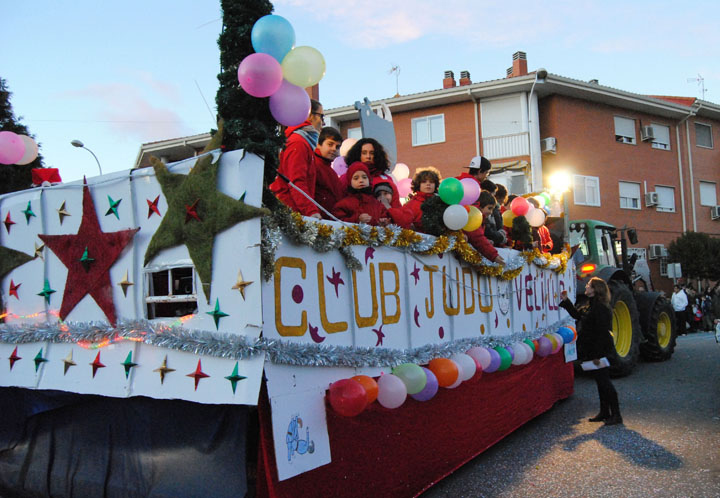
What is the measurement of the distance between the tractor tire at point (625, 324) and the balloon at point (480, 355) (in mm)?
4981

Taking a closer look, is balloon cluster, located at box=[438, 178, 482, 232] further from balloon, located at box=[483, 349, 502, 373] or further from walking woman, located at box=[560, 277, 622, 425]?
walking woman, located at box=[560, 277, 622, 425]

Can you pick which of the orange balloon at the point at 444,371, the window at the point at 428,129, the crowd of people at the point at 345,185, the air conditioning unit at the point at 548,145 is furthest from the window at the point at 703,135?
the orange balloon at the point at 444,371

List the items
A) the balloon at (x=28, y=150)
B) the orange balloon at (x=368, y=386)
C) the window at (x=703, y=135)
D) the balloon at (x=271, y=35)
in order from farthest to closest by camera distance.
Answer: the window at (x=703, y=135), the balloon at (x=28, y=150), the orange balloon at (x=368, y=386), the balloon at (x=271, y=35)

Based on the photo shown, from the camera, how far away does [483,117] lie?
21.6 metres

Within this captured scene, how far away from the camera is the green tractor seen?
8.99 meters

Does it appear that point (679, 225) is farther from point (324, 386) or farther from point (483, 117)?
point (324, 386)

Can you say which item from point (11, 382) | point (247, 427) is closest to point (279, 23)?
point (247, 427)

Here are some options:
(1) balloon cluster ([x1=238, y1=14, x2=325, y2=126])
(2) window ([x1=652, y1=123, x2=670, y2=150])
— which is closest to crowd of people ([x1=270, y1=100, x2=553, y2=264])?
(1) balloon cluster ([x1=238, y1=14, x2=325, y2=126])

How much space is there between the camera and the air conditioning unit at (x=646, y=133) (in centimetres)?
2330

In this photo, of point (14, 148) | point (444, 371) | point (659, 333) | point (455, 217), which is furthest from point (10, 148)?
point (659, 333)

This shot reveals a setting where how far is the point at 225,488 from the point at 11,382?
178cm

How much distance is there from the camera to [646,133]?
23344mm

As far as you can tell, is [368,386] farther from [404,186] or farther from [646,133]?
[646,133]

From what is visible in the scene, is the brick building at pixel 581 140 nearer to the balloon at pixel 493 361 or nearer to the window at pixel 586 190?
the window at pixel 586 190
